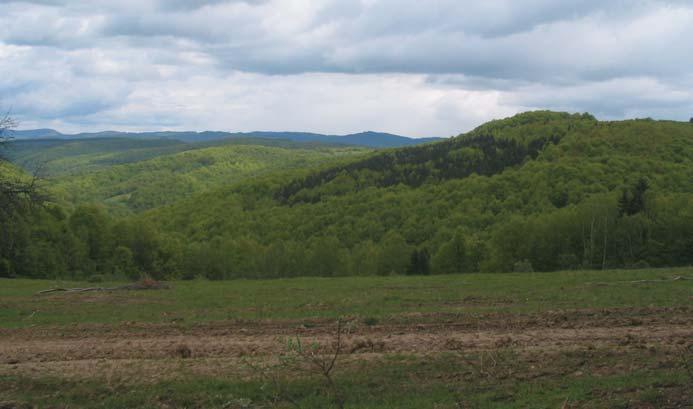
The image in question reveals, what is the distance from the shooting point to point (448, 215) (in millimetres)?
108938

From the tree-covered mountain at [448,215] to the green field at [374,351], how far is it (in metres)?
26.2

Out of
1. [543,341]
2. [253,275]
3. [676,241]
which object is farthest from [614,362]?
[253,275]

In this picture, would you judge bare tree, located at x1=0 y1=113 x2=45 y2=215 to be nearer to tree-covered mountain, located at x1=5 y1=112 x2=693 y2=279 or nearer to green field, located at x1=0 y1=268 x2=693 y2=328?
green field, located at x1=0 y1=268 x2=693 y2=328

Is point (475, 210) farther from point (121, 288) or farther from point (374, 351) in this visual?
point (374, 351)

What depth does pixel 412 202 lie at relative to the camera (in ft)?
403

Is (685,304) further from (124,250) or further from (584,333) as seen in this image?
(124,250)

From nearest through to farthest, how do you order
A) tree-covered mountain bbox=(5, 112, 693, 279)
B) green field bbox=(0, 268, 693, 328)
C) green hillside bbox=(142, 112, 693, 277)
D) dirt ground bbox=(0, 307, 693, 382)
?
dirt ground bbox=(0, 307, 693, 382), green field bbox=(0, 268, 693, 328), green hillside bbox=(142, 112, 693, 277), tree-covered mountain bbox=(5, 112, 693, 279)

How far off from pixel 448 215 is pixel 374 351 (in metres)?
97.2

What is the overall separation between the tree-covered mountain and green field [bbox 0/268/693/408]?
26197 mm

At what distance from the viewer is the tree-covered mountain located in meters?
56.5

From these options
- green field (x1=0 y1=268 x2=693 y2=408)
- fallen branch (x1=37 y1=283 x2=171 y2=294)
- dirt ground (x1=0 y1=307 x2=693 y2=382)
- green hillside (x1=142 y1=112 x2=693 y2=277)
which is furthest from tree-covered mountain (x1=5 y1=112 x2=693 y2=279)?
dirt ground (x1=0 y1=307 x2=693 y2=382)

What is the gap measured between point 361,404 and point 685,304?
511 inches

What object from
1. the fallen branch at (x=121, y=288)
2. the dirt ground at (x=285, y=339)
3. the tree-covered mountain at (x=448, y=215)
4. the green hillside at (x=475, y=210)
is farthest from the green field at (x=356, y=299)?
the green hillside at (x=475, y=210)

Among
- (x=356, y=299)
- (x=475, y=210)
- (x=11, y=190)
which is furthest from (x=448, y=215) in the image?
(x=11, y=190)
